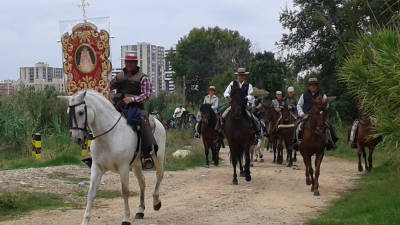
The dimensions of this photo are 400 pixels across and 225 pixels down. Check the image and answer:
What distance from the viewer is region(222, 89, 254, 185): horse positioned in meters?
14.1

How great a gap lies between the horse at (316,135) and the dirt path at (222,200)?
644 millimetres

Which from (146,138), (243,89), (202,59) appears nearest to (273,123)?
(243,89)

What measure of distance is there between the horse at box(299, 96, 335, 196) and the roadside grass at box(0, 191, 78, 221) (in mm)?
5315

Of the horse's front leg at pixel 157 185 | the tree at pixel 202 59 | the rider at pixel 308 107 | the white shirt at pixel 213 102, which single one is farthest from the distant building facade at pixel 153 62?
the horse's front leg at pixel 157 185

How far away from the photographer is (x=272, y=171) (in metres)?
17.2

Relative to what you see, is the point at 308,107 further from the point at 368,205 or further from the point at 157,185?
the point at 157,185

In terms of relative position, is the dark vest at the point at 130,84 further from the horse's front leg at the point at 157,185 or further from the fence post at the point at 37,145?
the fence post at the point at 37,145

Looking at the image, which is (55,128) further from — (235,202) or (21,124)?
(235,202)

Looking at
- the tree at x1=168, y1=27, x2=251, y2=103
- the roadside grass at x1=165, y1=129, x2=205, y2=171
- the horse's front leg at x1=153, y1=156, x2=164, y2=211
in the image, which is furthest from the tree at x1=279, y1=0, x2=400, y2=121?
the tree at x1=168, y1=27, x2=251, y2=103

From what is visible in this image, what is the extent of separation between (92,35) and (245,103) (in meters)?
10.7

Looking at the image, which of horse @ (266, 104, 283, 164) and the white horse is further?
horse @ (266, 104, 283, 164)

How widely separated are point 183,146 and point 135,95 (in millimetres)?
15756

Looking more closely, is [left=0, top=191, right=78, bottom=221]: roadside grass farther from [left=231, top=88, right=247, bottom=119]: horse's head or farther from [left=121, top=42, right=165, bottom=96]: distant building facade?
[left=121, top=42, right=165, bottom=96]: distant building facade

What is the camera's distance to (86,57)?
22922 mm
